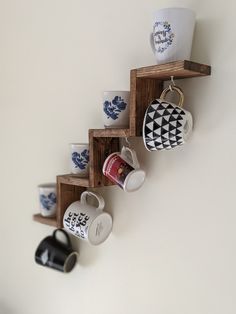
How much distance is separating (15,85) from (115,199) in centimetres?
55

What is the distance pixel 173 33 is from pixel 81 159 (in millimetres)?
394

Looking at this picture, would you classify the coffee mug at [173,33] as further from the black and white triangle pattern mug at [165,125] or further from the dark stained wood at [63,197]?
the dark stained wood at [63,197]

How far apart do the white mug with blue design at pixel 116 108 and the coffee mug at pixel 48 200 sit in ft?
1.07

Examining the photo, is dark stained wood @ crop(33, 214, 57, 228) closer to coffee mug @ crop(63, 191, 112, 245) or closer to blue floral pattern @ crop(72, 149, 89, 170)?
coffee mug @ crop(63, 191, 112, 245)

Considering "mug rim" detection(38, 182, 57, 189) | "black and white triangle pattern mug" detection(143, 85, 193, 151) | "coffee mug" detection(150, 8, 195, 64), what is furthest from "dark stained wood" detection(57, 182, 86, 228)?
"coffee mug" detection(150, 8, 195, 64)

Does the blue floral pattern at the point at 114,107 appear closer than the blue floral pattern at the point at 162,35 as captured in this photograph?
No

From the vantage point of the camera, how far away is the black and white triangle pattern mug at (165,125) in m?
0.71

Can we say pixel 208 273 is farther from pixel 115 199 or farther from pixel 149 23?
pixel 149 23

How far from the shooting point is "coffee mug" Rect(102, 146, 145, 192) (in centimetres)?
80

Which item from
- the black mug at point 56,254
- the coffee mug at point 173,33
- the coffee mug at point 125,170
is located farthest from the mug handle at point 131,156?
the black mug at point 56,254

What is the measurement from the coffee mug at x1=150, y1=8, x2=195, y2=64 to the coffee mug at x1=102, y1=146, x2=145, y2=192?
0.76 ft

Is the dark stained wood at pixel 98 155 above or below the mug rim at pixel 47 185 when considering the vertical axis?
above

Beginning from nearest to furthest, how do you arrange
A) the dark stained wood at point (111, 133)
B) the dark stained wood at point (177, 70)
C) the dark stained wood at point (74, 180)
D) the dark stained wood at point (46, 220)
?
the dark stained wood at point (177, 70) → the dark stained wood at point (111, 133) → the dark stained wood at point (74, 180) → the dark stained wood at point (46, 220)

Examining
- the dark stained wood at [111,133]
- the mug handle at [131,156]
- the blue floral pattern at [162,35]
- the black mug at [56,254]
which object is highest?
the blue floral pattern at [162,35]
